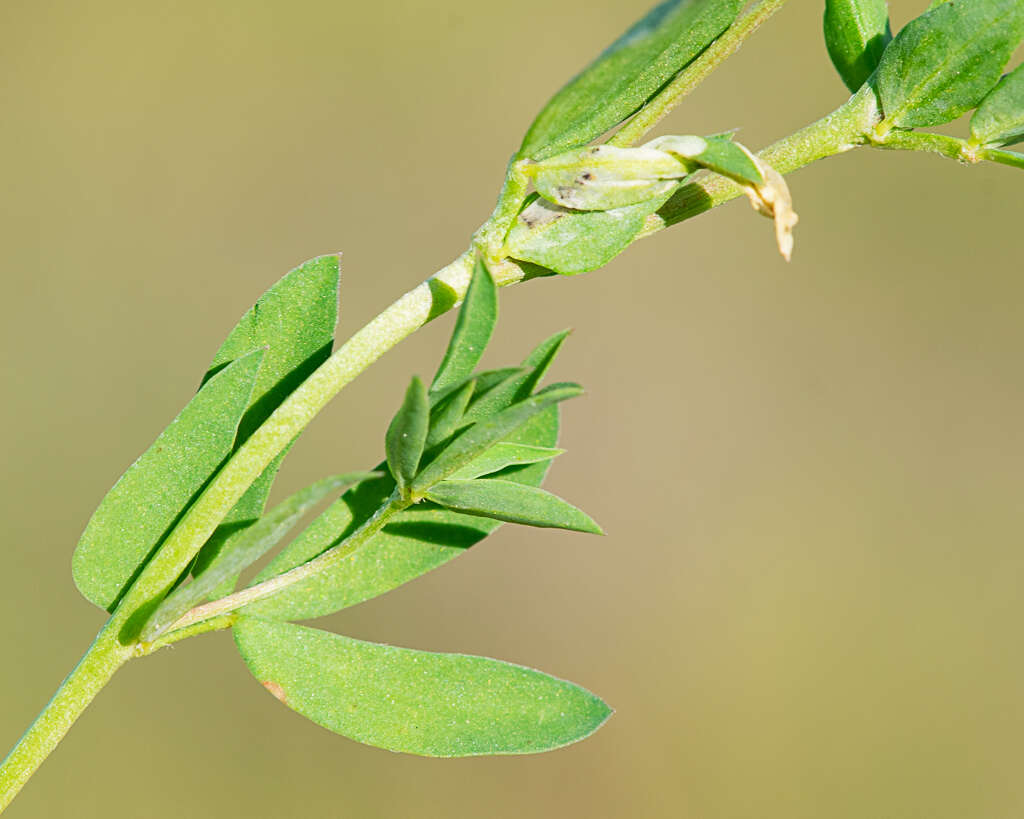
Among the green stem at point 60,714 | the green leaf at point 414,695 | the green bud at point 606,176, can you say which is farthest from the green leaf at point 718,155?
the green stem at point 60,714

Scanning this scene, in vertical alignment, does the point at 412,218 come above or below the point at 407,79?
below

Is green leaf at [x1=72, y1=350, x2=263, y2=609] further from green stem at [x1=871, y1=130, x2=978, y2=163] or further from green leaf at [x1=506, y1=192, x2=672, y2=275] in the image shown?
green stem at [x1=871, y1=130, x2=978, y2=163]

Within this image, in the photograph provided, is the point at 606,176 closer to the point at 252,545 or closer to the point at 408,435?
the point at 408,435

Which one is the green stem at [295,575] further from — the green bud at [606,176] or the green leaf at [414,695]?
the green bud at [606,176]

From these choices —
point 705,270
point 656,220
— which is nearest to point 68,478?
point 705,270

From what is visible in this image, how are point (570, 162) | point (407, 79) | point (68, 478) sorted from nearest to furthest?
point (570, 162), point (68, 478), point (407, 79)

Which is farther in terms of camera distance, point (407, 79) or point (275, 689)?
point (407, 79)

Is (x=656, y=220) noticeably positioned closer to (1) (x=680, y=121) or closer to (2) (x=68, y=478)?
(2) (x=68, y=478)
